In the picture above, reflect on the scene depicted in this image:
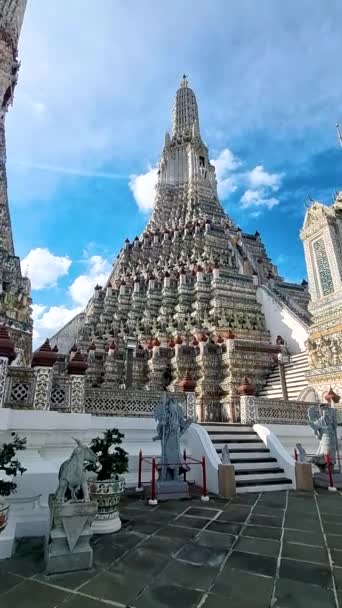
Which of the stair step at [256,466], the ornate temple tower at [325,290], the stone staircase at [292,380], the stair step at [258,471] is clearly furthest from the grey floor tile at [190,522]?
the stone staircase at [292,380]

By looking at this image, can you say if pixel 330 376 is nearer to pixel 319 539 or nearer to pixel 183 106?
pixel 319 539

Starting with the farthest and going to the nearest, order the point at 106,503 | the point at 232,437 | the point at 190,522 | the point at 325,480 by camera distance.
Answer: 1. the point at 232,437
2. the point at 325,480
3. the point at 190,522
4. the point at 106,503

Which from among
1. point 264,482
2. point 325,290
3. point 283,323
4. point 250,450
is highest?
point 283,323

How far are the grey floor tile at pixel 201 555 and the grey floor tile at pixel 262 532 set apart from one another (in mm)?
801

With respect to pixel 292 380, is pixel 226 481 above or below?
below

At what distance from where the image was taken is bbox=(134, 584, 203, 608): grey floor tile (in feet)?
9.29

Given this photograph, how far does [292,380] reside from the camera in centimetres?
1664

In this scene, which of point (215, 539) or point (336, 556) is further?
point (215, 539)

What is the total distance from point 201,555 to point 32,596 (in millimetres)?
1890

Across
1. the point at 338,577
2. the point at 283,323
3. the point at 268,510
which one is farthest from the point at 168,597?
the point at 283,323

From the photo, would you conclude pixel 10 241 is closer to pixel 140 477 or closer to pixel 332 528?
pixel 140 477

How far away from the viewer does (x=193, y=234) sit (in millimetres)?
33562

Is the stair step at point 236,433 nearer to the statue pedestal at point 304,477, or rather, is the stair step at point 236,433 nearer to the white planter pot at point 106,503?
the statue pedestal at point 304,477

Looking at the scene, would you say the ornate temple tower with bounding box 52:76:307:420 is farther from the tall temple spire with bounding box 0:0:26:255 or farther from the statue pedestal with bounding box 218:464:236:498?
the tall temple spire with bounding box 0:0:26:255
